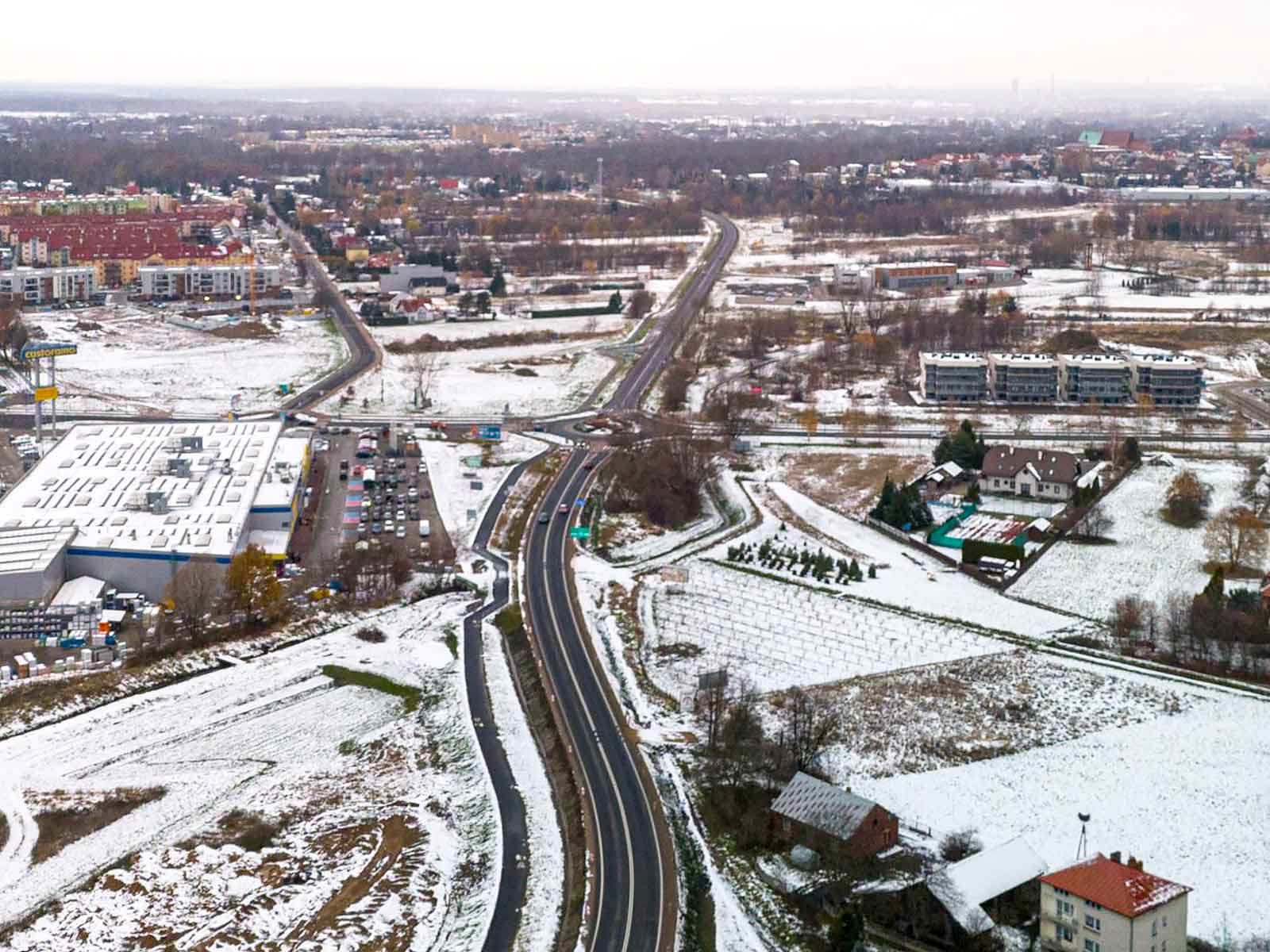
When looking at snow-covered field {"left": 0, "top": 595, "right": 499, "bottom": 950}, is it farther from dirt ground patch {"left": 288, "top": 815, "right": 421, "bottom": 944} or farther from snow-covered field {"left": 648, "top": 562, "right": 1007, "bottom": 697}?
snow-covered field {"left": 648, "top": 562, "right": 1007, "bottom": 697}

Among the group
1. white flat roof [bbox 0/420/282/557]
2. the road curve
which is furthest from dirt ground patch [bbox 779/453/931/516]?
white flat roof [bbox 0/420/282/557]

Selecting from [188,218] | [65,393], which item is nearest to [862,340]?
[65,393]

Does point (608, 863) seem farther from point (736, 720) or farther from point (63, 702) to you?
point (63, 702)

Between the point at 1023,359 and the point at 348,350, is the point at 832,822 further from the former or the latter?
the point at 348,350

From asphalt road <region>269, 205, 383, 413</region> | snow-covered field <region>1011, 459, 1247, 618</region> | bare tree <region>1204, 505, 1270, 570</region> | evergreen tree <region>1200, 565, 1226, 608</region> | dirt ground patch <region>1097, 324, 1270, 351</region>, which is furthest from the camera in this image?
dirt ground patch <region>1097, 324, 1270, 351</region>

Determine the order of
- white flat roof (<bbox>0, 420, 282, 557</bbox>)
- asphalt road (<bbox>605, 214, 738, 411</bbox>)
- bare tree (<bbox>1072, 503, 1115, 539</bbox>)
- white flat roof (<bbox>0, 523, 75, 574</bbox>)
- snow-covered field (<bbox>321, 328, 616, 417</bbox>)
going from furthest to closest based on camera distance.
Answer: asphalt road (<bbox>605, 214, 738, 411</bbox>), snow-covered field (<bbox>321, 328, 616, 417</bbox>), bare tree (<bbox>1072, 503, 1115, 539</bbox>), white flat roof (<bbox>0, 420, 282, 557</bbox>), white flat roof (<bbox>0, 523, 75, 574</bbox>)

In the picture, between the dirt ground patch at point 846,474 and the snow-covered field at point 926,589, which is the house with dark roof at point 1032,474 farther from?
the snow-covered field at point 926,589

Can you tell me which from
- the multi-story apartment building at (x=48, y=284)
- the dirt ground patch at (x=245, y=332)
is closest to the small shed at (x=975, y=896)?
the dirt ground patch at (x=245, y=332)

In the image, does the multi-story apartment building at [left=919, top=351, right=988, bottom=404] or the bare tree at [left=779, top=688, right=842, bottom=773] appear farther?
the multi-story apartment building at [left=919, top=351, right=988, bottom=404]
